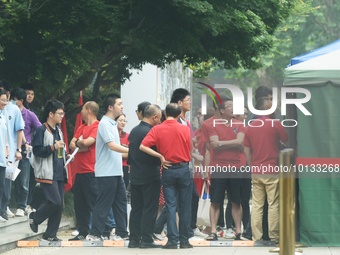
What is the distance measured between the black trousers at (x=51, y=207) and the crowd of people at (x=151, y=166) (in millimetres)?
13

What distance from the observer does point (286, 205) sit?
29.4 ft

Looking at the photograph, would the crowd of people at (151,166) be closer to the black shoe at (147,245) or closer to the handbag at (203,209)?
the black shoe at (147,245)

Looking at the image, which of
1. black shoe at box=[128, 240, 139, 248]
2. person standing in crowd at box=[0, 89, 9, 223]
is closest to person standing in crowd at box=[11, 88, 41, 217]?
person standing in crowd at box=[0, 89, 9, 223]

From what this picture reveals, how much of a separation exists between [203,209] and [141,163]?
2.55 m

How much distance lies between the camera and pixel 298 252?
1416 cm

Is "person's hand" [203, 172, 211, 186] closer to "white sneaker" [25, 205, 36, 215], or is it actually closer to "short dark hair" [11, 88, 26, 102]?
"white sneaker" [25, 205, 36, 215]

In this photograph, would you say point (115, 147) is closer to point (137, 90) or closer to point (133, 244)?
point (133, 244)

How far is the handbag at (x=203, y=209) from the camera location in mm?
17547

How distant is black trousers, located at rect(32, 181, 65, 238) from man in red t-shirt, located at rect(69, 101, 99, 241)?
534 millimetres

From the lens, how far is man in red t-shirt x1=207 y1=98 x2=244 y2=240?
16.3 m

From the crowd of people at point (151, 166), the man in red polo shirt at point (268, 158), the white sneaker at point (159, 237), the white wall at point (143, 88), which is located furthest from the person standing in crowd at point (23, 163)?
the white wall at point (143, 88)

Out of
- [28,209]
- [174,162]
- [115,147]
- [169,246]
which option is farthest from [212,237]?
[28,209]

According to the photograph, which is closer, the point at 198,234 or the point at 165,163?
the point at 165,163

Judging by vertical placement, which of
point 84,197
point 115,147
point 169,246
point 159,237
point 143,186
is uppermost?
point 115,147
